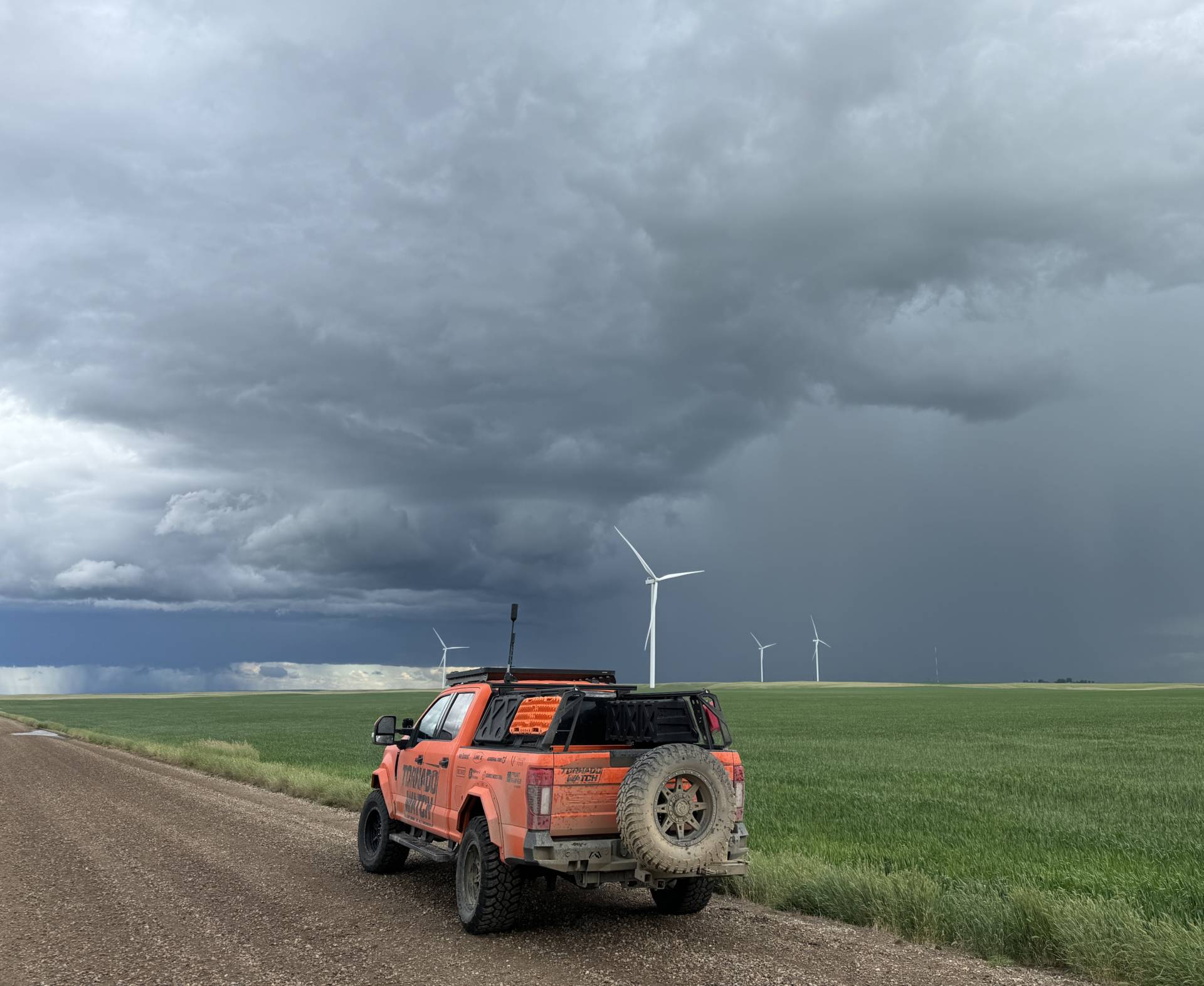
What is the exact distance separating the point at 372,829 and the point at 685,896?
488 cm

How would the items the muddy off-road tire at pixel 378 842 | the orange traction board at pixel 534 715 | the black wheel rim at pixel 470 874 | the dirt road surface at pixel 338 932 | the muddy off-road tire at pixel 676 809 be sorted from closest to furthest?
the dirt road surface at pixel 338 932, the muddy off-road tire at pixel 676 809, the black wheel rim at pixel 470 874, the orange traction board at pixel 534 715, the muddy off-road tire at pixel 378 842

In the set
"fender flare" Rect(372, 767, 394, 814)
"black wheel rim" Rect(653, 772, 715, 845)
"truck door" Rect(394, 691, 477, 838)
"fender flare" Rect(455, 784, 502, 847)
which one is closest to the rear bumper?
"black wheel rim" Rect(653, 772, 715, 845)

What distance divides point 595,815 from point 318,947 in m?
2.61

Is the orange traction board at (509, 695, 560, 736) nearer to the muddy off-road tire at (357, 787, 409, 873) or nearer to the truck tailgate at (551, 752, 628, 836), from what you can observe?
the truck tailgate at (551, 752, 628, 836)

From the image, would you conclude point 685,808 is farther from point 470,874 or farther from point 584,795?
point 470,874

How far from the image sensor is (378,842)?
12359 mm

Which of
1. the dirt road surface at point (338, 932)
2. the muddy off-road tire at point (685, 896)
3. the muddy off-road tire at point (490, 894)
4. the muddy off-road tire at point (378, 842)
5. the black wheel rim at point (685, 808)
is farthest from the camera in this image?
the muddy off-road tire at point (378, 842)

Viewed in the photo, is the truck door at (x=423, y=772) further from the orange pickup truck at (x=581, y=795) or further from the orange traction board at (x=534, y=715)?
the orange traction board at (x=534, y=715)

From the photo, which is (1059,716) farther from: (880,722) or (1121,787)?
(1121,787)

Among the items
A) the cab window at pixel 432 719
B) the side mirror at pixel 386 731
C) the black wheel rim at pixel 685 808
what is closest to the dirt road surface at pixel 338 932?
the black wheel rim at pixel 685 808

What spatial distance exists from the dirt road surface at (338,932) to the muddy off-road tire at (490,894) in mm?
157

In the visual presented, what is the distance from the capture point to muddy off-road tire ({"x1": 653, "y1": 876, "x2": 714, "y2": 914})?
9.77 meters

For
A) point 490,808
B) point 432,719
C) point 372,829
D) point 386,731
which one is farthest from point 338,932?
point 372,829

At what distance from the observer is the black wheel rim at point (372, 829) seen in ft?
41.0
